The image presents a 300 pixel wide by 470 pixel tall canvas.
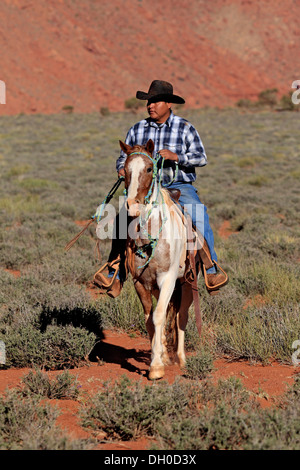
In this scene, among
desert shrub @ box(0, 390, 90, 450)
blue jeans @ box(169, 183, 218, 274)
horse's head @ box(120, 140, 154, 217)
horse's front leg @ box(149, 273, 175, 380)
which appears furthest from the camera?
blue jeans @ box(169, 183, 218, 274)

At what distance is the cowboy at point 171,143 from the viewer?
16.6ft

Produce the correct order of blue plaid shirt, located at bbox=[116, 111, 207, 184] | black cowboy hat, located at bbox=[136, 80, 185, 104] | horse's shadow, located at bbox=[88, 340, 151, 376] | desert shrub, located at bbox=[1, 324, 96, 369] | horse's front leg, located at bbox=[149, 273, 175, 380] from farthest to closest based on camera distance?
horse's shadow, located at bbox=[88, 340, 151, 376], desert shrub, located at bbox=[1, 324, 96, 369], blue plaid shirt, located at bbox=[116, 111, 207, 184], black cowboy hat, located at bbox=[136, 80, 185, 104], horse's front leg, located at bbox=[149, 273, 175, 380]

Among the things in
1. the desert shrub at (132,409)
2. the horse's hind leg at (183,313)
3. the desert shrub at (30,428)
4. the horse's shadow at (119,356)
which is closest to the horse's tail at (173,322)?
the horse's hind leg at (183,313)

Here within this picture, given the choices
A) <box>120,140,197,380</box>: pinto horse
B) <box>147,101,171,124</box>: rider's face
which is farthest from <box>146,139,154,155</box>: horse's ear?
<box>147,101,171,124</box>: rider's face

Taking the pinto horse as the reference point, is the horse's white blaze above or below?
above

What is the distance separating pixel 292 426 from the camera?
352 cm

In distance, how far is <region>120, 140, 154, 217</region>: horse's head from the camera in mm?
3990

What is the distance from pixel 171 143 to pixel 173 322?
1.95 metres

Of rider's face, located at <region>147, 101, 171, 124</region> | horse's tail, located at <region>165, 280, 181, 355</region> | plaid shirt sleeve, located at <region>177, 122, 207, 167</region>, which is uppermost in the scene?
rider's face, located at <region>147, 101, 171, 124</region>

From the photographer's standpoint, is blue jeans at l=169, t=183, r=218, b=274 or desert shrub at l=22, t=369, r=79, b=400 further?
blue jeans at l=169, t=183, r=218, b=274

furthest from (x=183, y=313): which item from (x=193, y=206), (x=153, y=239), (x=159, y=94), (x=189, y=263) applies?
(x=159, y=94)

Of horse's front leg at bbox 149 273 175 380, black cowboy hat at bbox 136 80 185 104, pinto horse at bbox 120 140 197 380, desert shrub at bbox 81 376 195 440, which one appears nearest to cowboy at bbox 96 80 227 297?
black cowboy hat at bbox 136 80 185 104

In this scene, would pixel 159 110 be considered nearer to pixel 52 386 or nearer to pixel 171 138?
pixel 171 138

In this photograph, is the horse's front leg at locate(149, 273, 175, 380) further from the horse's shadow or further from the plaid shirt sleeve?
the plaid shirt sleeve
